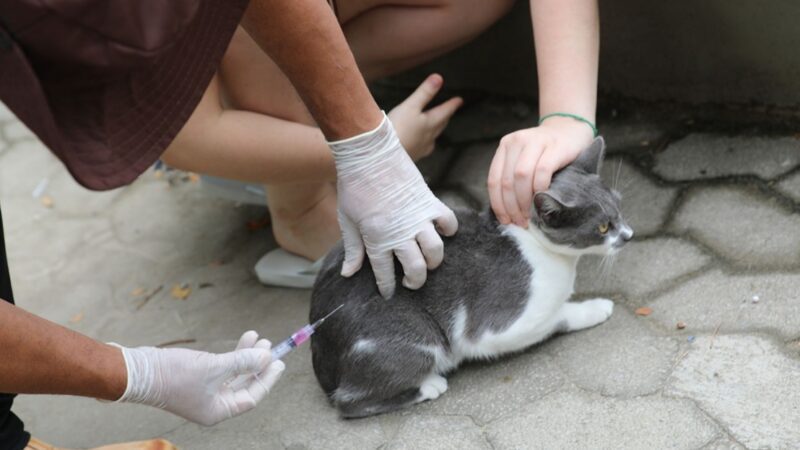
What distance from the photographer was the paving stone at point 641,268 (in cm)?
189

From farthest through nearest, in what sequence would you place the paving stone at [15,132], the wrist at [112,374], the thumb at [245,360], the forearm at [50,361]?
the paving stone at [15,132] → the thumb at [245,360] → the wrist at [112,374] → the forearm at [50,361]

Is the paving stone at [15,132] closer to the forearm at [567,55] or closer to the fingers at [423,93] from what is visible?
the fingers at [423,93]

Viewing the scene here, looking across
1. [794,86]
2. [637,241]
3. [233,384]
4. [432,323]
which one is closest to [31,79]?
[233,384]

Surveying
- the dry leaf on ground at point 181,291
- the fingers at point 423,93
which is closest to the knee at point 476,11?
the fingers at point 423,93

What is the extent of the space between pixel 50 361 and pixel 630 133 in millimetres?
1502

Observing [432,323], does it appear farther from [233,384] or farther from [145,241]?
[145,241]

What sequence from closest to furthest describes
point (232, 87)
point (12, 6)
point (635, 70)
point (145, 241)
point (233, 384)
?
point (12, 6) < point (233, 384) < point (232, 87) < point (635, 70) < point (145, 241)

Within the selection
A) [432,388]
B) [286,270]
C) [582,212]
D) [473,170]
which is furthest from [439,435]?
[473,170]

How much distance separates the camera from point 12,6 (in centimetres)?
110

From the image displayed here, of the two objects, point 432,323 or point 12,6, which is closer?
point 12,6

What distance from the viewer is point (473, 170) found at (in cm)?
241

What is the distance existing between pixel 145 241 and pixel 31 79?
4.93 ft

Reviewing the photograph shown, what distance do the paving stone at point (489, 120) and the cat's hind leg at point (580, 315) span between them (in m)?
0.75

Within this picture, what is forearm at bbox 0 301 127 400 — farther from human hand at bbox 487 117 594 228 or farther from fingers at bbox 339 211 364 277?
human hand at bbox 487 117 594 228
